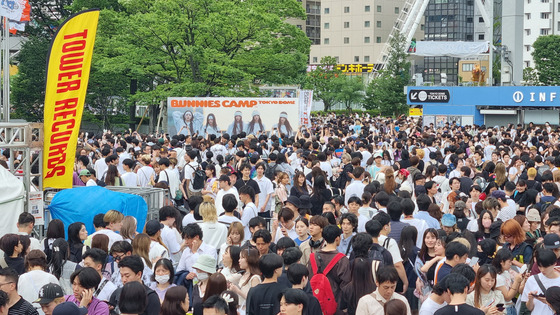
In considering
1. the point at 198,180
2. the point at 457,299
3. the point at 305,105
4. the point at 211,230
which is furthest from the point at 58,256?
the point at 305,105

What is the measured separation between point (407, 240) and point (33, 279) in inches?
154

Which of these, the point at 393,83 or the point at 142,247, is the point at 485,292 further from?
the point at 393,83

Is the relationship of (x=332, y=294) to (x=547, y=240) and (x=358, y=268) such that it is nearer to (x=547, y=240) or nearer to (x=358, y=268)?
(x=358, y=268)

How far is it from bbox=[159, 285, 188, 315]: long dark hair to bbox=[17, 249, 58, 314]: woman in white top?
65.5 inches

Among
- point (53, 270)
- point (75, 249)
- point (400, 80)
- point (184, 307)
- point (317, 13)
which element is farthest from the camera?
point (317, 13)

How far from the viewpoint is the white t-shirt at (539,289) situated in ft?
22.6

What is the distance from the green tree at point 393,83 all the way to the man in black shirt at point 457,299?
181ft

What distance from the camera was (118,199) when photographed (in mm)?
10883

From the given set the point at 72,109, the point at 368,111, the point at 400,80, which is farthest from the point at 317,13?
the point at 72,109

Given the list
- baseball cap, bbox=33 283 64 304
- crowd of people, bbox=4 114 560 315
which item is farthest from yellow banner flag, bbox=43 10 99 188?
baseball cap, bbox=33 283 64 304

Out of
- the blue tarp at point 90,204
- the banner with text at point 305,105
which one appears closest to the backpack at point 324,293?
the blue tarp at point 90,204

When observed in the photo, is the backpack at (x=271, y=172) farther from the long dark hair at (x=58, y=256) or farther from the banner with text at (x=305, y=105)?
the banner with text at (x=305, y=105)

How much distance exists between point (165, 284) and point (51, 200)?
4.86 m

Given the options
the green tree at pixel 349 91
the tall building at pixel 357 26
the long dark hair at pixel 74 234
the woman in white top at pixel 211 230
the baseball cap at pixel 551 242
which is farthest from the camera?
the tall building at pixel 357 26
